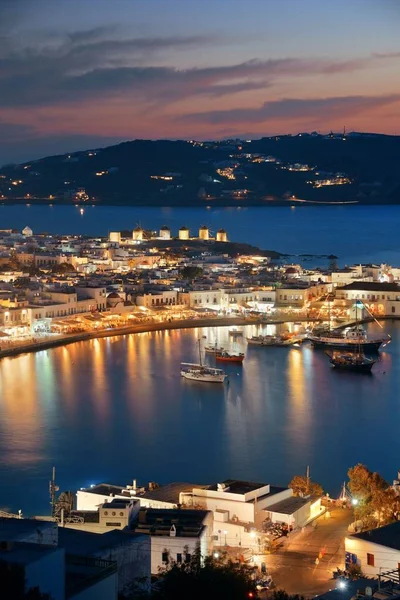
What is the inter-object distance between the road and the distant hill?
1677 inches

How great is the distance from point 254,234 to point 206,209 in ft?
60.3

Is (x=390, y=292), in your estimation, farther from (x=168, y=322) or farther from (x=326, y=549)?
(x=326, y=549)

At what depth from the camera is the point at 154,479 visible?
4.98 meters

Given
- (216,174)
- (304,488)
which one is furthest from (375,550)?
(216,174)

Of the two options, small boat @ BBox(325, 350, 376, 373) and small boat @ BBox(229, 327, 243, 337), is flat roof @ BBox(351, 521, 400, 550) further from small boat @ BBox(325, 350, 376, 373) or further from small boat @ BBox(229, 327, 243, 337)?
Answer: small boat @ BBox(229, 327, 243, 337)

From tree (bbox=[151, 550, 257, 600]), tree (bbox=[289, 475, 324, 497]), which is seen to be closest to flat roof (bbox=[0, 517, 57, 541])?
tree (bbox=[151, 550, 257, 600])

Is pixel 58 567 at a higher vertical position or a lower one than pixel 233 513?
higher

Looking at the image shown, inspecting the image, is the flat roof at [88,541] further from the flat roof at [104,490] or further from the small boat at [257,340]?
the small boat at [257,340]

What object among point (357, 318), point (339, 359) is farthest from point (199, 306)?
point (339, 359)

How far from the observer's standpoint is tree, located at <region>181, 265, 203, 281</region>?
1376 cm

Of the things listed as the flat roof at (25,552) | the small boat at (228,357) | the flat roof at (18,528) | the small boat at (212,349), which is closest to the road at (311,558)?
the flat roof at (18,528)

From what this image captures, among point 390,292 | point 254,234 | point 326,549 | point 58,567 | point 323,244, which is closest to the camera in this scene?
point 58,567

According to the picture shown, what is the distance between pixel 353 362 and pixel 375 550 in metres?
5.29

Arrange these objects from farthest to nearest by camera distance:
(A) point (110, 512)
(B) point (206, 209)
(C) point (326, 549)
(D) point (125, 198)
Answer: (D) point (125, 198), (B) point (206, 209), (C) point (326, 549), (A) point (110, 512)
